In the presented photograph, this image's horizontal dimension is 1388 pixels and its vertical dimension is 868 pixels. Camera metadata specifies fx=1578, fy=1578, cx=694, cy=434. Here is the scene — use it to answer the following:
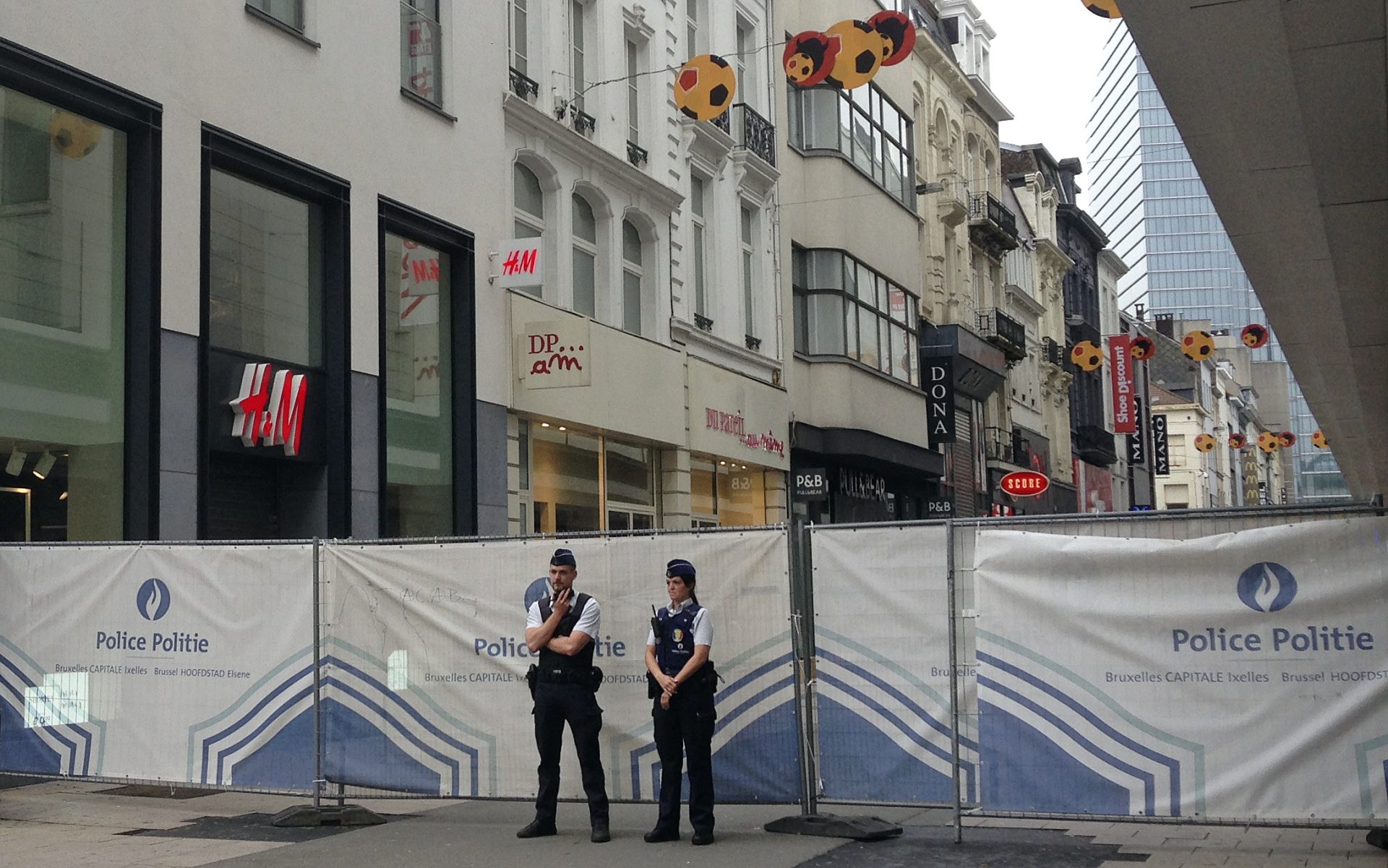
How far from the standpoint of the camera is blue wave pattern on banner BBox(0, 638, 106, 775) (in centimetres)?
1202

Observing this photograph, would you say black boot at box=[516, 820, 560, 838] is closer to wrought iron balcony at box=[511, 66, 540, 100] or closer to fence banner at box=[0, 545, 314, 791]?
fence banner at box=[0, 545, 314, 791]

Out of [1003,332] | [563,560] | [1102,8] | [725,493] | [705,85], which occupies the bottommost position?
[563,560]

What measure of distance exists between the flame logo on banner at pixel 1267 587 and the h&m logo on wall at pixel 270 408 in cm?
1064

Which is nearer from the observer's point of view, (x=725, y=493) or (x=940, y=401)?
(x=725, y=493)

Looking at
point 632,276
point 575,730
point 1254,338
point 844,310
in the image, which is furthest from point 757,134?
point 575,730

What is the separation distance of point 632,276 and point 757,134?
6.36 meters

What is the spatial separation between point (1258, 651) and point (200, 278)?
430 inches

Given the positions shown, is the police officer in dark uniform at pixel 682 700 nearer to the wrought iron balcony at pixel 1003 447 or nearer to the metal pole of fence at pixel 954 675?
the metal pole of fence at pixel 954 675

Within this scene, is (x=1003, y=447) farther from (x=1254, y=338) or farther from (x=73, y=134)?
(x=73, y=134)

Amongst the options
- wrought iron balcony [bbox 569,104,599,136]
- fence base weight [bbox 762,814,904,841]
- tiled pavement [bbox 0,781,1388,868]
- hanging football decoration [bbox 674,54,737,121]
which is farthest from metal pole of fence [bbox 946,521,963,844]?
wrought iron balcony [bbox 569,104,599,136]

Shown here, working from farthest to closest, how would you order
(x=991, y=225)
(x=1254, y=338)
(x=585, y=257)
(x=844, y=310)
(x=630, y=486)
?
(x=991, y=225) < (x=1254, y=338) < (x=844, y=310) < (x=630, y=486) < (x=585, y=257)

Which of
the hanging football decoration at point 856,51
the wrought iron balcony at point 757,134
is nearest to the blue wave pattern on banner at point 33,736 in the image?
the hanging football decoration at point 856,51

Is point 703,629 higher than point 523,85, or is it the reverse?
point 523,85

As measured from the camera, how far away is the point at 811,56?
19031mm
